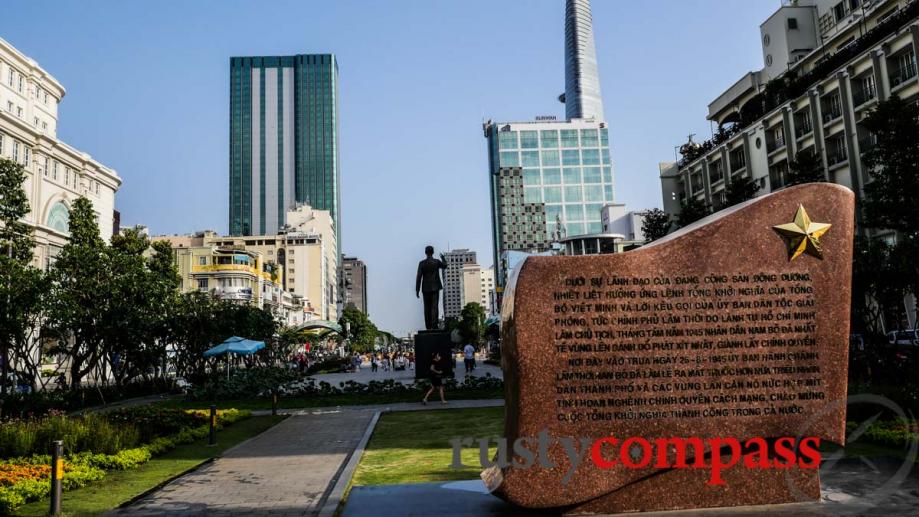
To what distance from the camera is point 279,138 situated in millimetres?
177875

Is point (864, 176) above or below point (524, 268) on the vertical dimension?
above

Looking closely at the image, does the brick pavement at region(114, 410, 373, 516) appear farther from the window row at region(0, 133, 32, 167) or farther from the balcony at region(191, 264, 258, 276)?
the balcony at region(191, 264, 258, 276)

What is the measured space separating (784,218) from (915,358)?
1731 cm

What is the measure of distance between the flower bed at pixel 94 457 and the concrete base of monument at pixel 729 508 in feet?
14.5

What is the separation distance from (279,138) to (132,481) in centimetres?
17739

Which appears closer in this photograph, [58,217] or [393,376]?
[393,376]

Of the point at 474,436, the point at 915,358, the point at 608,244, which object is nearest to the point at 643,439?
the point at 474,436

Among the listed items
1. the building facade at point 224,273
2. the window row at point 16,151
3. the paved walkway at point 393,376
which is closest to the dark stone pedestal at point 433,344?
the paved walkway at point 393,376

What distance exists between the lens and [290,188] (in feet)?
586

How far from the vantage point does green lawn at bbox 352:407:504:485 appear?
9.22m

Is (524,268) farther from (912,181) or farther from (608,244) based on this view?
(608,244)

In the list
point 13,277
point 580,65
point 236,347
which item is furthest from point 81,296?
point 580,65

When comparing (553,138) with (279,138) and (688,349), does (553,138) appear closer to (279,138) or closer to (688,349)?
(279,138)

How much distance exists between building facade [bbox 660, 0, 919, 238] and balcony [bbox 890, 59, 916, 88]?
51mm
